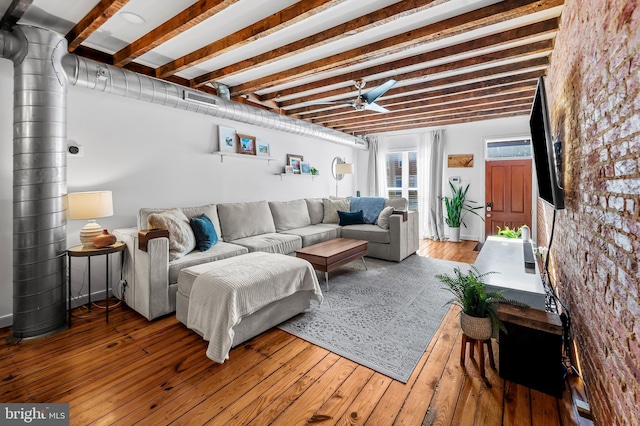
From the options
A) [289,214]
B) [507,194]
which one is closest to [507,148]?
[507,194]

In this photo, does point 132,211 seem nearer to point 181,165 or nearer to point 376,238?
point 181,165

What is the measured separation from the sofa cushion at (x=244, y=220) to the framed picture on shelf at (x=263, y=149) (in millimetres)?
901

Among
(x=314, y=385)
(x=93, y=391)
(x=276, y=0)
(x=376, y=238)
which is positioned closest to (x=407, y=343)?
(x=314, y=385)

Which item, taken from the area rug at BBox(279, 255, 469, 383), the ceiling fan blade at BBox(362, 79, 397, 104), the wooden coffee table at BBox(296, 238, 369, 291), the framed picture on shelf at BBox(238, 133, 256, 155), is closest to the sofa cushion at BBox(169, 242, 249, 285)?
the wooden coffee table at BBox(296, 238, 369, 291)

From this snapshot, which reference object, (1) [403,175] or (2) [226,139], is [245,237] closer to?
(2) [226,139]

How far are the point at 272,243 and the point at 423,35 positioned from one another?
2760mm

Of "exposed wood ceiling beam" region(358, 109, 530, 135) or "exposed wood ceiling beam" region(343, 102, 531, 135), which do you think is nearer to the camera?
"exposed wood ceiling beam" region(343, 102, 531, 135)

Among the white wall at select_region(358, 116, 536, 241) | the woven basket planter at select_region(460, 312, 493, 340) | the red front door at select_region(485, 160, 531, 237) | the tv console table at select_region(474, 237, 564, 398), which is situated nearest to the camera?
the tv console table at select_region(474, 237, 564, 398)

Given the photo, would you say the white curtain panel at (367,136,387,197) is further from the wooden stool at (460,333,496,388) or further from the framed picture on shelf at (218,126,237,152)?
the wooden stool at (460,333,496,388)

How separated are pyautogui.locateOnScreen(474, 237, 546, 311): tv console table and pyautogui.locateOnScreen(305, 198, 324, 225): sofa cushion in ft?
9.26

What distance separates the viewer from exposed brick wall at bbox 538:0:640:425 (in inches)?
38.8

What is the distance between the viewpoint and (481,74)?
3.52m

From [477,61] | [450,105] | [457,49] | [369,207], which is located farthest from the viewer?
[369,207]

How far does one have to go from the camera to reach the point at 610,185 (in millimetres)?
1191
